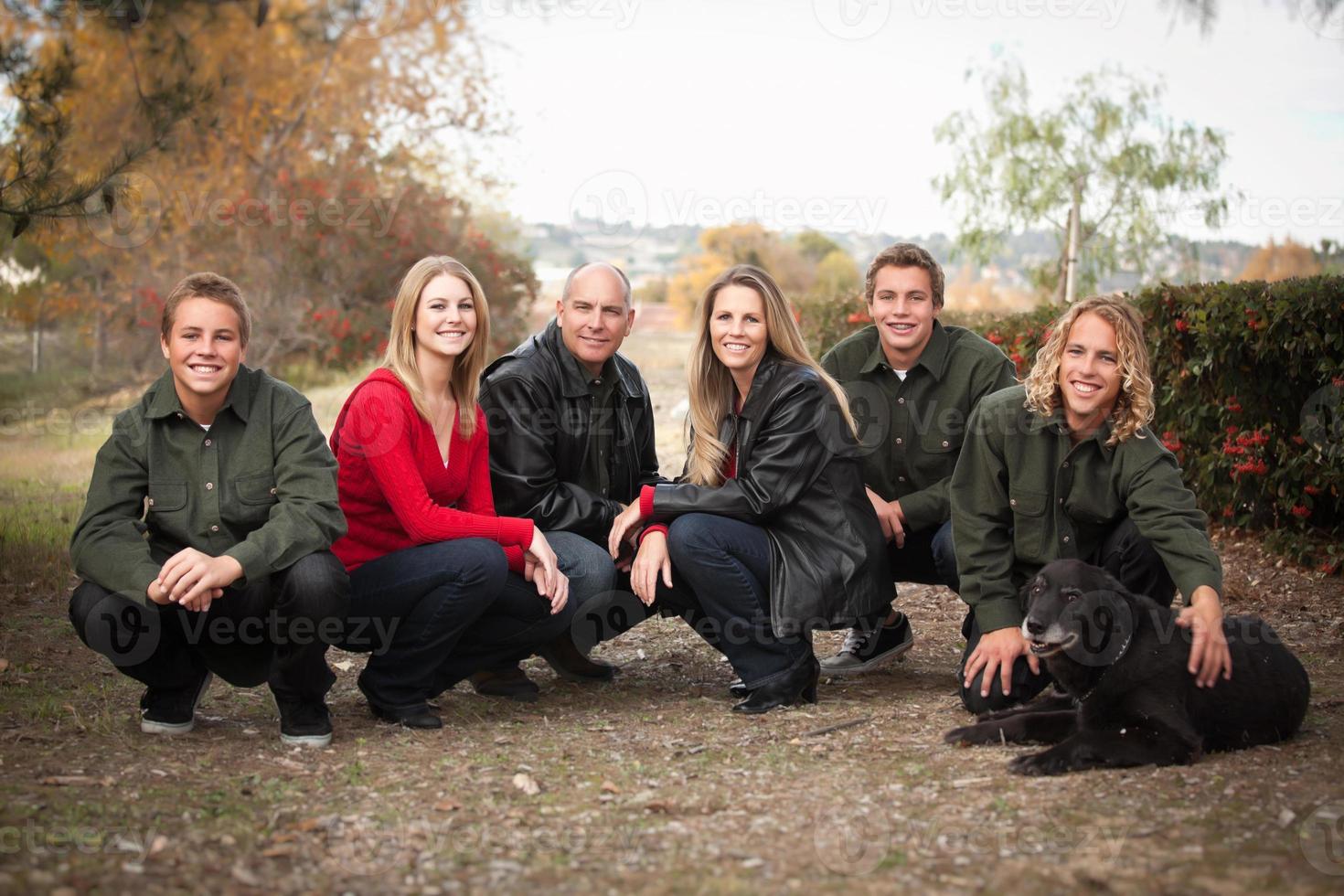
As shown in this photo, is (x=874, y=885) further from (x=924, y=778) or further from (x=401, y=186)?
(x=401, y=186)

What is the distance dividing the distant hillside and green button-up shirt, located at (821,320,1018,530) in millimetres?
6859

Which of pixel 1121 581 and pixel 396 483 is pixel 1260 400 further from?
pixel 396 483

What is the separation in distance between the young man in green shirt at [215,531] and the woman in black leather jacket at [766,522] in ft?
3.85

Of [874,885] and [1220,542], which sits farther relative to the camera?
[1220,542]

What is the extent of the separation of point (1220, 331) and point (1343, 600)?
1544mm

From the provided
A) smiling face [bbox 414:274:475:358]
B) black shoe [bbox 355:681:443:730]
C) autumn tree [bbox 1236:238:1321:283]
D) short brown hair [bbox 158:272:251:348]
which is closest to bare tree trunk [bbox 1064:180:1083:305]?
autumn tree [bbox 1236:238:1321:283]

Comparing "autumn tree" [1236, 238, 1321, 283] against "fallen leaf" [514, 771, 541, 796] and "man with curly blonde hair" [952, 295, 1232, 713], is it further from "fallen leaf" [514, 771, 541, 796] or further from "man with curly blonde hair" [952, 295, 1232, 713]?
"fallen leaf" [514, 771, 541, 796]

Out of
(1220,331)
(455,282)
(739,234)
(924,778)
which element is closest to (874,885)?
(924,778)

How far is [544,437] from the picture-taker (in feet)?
15.1

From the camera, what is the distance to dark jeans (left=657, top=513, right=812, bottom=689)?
169 inches

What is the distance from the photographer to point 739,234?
2569cm

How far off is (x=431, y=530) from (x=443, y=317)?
2.53 feet

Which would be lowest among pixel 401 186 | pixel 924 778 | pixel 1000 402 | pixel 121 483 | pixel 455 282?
pixel 924 778

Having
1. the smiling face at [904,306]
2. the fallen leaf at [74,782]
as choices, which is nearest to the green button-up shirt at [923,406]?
the smiling face at [904,306]
